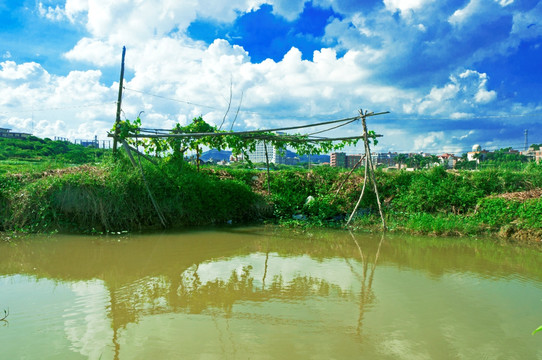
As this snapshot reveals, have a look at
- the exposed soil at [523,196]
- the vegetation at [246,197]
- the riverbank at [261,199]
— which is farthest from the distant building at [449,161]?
the exposed soil at [523,196]

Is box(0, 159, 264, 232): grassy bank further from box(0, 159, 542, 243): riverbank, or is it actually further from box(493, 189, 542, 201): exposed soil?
box(493, 189, 542, 201): exposed soil

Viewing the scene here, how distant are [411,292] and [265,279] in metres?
1.97

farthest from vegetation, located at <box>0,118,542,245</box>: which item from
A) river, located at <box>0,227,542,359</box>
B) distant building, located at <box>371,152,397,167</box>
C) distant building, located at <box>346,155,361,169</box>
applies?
distant building, located at <box>371,152,397,167</box>

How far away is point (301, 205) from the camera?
11586mm

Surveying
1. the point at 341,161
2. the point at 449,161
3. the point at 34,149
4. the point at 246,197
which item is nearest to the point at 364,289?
the point at 246,197

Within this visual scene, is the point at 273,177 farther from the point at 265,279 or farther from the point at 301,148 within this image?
the point at 265,279

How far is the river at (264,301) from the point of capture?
10.3 ft

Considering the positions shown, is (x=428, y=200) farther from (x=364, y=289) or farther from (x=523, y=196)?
(x=364, y=289)

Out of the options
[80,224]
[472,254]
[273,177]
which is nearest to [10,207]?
[80,224]

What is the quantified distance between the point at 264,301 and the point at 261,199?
696cm

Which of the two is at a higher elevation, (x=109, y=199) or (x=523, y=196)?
(x=523, y=196)

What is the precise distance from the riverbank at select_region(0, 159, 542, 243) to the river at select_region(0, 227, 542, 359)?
1.26 meters

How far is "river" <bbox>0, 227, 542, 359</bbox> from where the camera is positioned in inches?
123

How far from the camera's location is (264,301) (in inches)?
167
